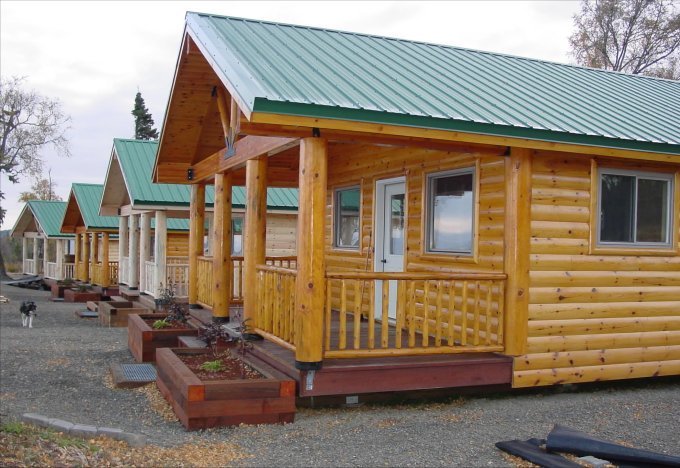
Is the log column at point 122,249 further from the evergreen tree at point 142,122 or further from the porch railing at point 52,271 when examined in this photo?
the evergreen tree at point 142,122

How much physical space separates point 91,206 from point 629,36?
24.0 meters

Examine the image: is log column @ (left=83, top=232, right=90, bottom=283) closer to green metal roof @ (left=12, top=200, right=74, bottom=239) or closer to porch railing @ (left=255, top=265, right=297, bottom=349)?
green metal roof @ (left=12, top=200, right=74, bottom=239)

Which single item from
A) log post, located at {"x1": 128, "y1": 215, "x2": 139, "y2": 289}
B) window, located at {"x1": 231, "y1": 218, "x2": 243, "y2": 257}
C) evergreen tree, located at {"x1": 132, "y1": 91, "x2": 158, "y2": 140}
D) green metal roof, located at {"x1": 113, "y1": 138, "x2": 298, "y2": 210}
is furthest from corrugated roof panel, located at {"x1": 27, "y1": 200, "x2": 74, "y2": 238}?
evergreen tree, located at {"x1": 132, "y1": 91, "x2": 158, "y2": 140}

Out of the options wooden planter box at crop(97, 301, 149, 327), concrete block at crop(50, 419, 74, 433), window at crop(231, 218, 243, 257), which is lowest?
wooden planter box at crop(97, 301, 149, 327)

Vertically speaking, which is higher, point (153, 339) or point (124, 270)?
point (124, 270)

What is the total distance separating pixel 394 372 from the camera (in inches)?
301

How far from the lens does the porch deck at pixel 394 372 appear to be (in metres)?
7.36

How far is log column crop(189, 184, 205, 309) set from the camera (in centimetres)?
1320

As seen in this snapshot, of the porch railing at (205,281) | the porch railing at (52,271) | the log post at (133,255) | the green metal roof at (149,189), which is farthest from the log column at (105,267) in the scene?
the porch railing at (205,281)

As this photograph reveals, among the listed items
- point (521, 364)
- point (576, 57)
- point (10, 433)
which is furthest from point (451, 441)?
point (576, 57)

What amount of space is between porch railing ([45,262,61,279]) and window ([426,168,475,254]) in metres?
28.9

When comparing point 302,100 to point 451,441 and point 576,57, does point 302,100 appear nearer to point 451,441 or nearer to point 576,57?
point 451,441

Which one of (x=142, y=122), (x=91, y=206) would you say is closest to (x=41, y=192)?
(x=142, y=122)

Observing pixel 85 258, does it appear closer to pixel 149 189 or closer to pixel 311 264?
pixel 149 189
